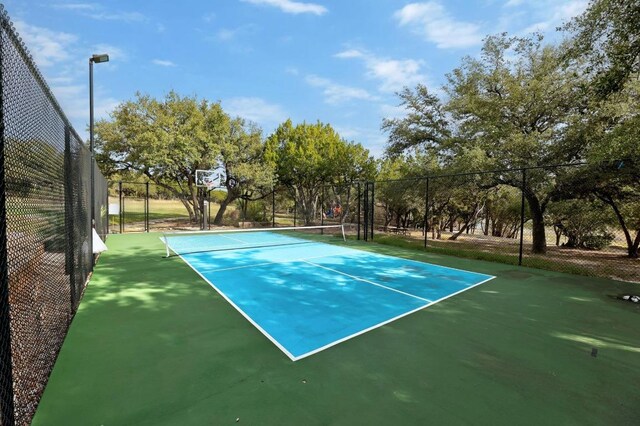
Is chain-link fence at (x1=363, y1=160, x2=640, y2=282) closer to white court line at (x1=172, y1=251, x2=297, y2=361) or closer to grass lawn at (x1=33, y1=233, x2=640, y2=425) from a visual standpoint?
grass lawn at (x1=33, y1=233, x2=640, y2=425)

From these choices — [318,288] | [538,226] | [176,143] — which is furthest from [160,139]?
[538,226]

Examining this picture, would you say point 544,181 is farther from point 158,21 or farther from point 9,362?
point 158,21

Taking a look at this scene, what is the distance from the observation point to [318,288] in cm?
559

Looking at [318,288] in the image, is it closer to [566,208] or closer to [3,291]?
[3,291]

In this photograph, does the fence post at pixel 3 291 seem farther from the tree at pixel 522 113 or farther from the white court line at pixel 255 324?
the tree at pixel 522 113

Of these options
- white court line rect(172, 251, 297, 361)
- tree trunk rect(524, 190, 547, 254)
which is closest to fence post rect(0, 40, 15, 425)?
white court line rect(172, 251, 297, 361)

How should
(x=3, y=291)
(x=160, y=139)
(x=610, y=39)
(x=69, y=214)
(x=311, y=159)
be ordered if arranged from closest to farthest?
(x=3, y=291), (x=69, y=214), (x=610, y=39), (x=160, y=139), (x=311, y=159)

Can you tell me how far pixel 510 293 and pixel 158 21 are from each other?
11.4 m

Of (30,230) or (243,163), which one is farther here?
(243,163)

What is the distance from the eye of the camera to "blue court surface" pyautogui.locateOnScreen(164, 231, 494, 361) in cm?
383

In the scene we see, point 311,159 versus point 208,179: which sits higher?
point 311,159

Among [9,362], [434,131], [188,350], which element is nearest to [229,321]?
[188,350]

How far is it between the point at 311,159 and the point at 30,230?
62.7ft

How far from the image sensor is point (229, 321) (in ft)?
13.2
